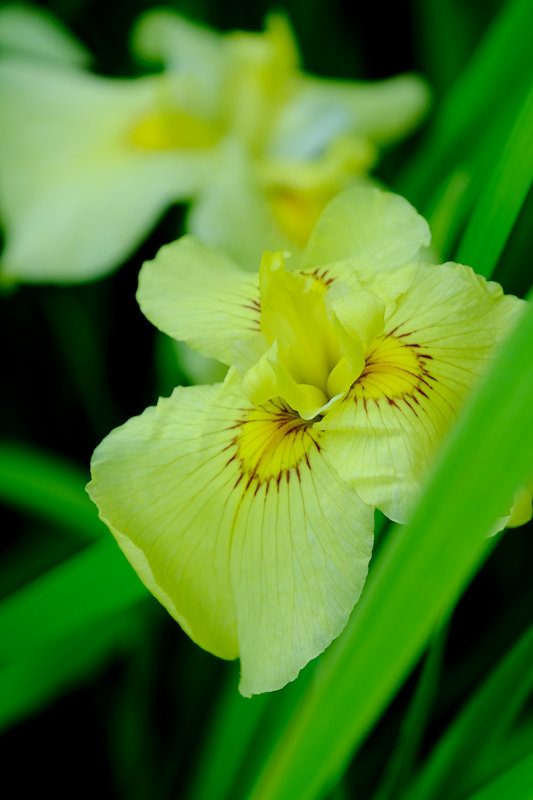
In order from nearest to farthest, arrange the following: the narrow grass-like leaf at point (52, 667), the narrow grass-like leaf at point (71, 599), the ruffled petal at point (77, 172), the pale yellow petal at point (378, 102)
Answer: the narrow grass-like leaf at point (71, 599) → the narrow grass-like leaf at point (52, 667) → the ruffled petal at point (77, 172) → the pale yellow petal at point (378, 102)

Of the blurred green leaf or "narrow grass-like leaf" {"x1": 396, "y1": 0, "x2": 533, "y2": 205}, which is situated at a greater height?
"narrow grass-like leaf" {"x1": 396, "y1": 0, "x2": 533, "y2": 205}

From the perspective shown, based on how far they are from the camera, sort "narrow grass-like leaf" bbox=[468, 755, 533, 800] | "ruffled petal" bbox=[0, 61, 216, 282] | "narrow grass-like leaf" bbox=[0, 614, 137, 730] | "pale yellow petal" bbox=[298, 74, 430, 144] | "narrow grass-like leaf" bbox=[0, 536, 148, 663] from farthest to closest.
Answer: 1. "pale yellow petal" bbox=[298, 74, 430, 144]
2. "ruffled petal" bbox=[0, 61, 216, 282]
3. "narrow grass-like leaf" bbox=[0, 614, 137, 730]
4. "narrow grass-like leaf" bbox=[0, 536, 148, 663]
5. "narrow grass-like leaf" bbox=[468, 755, 533, 800]

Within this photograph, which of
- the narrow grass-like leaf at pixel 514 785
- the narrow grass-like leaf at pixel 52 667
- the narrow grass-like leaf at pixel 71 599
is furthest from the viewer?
the narrow grass-like leaf at pixel 52 667

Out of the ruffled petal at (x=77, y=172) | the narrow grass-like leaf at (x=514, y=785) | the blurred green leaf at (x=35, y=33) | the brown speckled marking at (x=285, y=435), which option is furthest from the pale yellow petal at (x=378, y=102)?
the narrow grass-like leaf at (x=514, y=785)

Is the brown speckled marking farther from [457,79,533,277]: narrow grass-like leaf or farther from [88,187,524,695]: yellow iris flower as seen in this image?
[457,79,533,277]: narrow grass-like leaf

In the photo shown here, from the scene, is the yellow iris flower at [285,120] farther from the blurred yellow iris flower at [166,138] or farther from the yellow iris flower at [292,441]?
the yellow iris flower at [292,441]

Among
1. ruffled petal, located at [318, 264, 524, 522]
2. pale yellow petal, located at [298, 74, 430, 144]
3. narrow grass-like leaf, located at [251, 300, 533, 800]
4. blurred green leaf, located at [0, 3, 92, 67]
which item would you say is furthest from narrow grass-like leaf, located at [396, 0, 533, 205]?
blurred green leaf, located at [0, 3, 92, 67]

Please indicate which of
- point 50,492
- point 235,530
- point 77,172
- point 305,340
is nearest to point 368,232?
point 305,340
